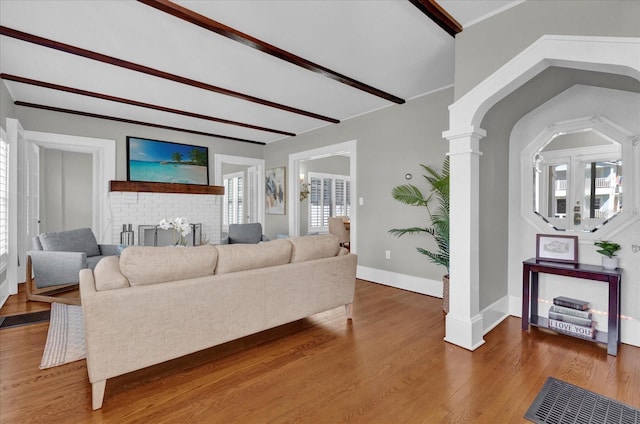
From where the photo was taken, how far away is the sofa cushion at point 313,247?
8.96 ft

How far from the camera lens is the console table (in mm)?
2348

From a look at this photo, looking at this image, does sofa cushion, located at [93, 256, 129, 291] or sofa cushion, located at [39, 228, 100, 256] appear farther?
sofa cushion, located at [39, 228, 100, 256]

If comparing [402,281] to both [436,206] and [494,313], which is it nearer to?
[436,206]

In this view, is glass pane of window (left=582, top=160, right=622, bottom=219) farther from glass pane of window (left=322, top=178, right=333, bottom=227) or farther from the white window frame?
the white window frame

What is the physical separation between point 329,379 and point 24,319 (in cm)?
309

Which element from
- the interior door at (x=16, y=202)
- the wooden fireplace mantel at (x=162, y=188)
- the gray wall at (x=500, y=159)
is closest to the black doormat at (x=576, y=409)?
the gray wall at (x=500, y=159)

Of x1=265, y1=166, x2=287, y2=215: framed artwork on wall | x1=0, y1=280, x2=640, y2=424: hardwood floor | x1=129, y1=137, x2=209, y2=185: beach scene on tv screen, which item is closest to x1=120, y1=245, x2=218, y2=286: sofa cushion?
x1=0, y1=280, x2=640, y2=424: hardwood floor

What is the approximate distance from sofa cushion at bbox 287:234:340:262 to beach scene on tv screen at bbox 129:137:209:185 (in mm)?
3779

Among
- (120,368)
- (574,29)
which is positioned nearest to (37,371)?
(120,368)

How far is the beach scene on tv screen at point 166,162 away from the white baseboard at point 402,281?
11.5 ft

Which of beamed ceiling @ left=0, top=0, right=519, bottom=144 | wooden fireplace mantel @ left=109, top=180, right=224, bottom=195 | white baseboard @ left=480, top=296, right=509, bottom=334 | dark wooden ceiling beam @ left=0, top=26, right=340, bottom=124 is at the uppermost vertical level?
beamed ceiling @ left=0, top=0, right=519, bottom=144

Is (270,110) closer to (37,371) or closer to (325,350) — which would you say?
(325,350)

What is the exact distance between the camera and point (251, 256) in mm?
2414

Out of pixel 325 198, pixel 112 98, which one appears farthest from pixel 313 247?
pixel 325 198
